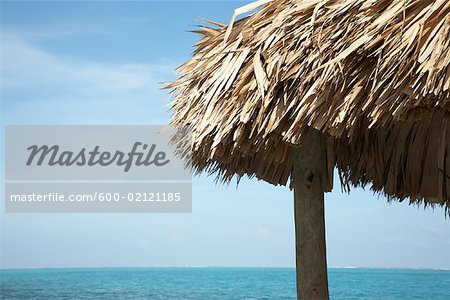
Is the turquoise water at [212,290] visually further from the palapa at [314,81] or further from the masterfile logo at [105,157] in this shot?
the palapa at [314,81]

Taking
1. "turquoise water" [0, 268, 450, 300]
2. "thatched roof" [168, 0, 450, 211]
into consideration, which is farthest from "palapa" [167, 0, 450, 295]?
"turquoise water" [0, 268, 450, 300]

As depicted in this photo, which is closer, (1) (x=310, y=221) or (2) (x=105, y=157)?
(1) (x=310, y=221)

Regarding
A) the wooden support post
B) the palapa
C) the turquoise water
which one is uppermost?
the palapa

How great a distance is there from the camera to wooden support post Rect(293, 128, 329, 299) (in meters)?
3.24

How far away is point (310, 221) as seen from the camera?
10.7 feet

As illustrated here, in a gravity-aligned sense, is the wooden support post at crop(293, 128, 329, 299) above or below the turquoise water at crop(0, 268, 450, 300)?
above

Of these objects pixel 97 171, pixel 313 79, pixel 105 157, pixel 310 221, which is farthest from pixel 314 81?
pixel 97 171

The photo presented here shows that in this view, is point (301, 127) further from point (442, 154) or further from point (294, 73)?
point (442, 154)

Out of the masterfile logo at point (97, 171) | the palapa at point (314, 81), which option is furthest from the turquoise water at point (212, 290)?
the palapa at point (314, 81)

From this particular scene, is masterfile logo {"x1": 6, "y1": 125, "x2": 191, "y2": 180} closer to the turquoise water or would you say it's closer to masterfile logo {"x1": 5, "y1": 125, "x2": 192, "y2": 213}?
masterfile logo {"x1": 5, "y1": 125, "x2": 192, "y2": 213}

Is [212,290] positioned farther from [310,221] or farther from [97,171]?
[310,221]

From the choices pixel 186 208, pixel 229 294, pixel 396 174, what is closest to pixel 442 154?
pixel 396 174

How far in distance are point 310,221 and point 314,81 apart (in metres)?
0.85

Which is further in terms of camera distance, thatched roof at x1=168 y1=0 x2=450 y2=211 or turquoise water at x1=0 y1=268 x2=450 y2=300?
turquoise water at x1=0 y1=268 x2=450 y2=300
